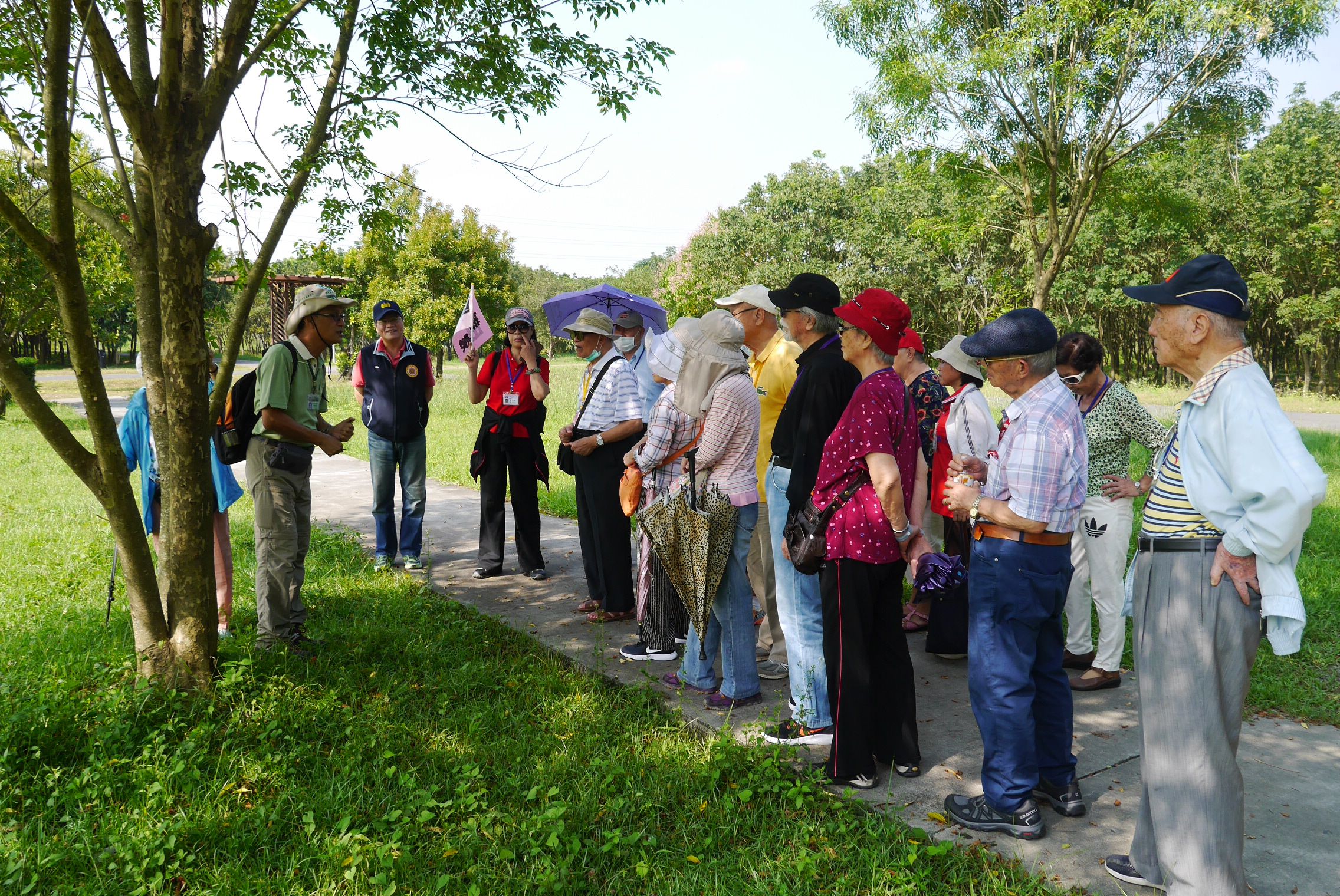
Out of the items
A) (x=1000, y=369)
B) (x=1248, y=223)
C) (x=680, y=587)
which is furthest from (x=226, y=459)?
(x=1248, y=223)

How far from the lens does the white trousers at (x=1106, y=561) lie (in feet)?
15.0

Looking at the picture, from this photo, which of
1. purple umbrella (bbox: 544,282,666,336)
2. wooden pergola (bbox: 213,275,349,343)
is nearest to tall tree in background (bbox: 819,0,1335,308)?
purple umbrella (bbox: 544,282,666,336)

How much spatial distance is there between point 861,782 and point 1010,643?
0.87 meters

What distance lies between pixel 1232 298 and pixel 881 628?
5.88ft

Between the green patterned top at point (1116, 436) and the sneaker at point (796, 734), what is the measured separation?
1.97m

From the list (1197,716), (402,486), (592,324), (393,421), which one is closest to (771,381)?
(592,324)

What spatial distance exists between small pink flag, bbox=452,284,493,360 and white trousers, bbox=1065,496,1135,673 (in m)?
4.56

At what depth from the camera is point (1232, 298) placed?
104 inches

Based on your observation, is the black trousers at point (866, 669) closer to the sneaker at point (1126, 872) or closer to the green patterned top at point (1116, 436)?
the sneaker at point (1126, 872)

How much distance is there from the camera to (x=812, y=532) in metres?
3.60

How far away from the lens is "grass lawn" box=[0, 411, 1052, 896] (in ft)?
9.71

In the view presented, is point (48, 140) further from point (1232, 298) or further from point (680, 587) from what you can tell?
point (1232, 298)

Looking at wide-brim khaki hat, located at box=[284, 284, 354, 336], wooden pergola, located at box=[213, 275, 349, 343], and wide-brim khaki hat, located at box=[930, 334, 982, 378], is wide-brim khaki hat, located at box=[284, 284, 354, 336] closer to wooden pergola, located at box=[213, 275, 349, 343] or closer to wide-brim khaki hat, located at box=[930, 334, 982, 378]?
wide-brim khaki hat, located at box=[930, 334, 982, 378]

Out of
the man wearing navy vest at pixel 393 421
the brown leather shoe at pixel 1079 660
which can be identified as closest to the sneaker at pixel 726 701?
the brown leather shoe at pixel 1079 660
